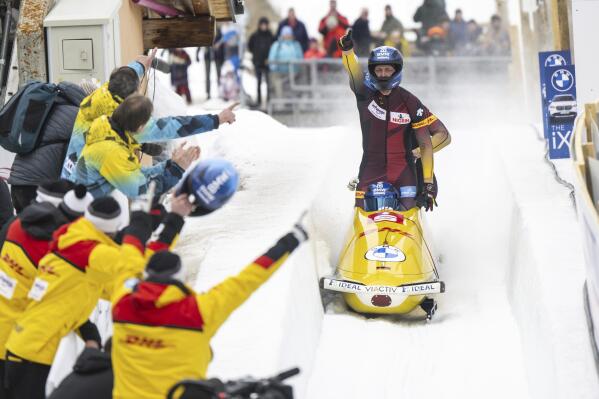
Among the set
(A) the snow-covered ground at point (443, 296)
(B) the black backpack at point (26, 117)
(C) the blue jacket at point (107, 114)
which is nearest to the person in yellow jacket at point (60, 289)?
(A) the snow-covered ground at point (443, 296)

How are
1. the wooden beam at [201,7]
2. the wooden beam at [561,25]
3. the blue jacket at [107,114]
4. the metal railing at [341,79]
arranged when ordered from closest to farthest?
the blue jacket at [107,114], the wooden beam at [201,7], the wooden beam at [561,25], the metal railing at [341,79]

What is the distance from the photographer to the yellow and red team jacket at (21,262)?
6020 mm

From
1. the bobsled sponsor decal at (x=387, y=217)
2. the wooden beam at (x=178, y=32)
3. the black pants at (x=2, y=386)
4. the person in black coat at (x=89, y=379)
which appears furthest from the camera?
the wooden beam at (x=178, y=32)

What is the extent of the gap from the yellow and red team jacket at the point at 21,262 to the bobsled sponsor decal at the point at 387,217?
3.79m

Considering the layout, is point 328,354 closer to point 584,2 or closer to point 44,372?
point 44,372

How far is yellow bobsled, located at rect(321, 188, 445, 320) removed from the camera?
8.79 metres

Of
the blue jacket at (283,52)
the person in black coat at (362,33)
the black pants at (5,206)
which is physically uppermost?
the person in black coat at (362,33)

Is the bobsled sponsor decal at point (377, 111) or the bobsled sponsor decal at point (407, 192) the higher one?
the bobsled sponsor decal at point (377, 111)

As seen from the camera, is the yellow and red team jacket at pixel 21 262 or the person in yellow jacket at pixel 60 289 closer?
the person in yellow jacket at pixel 60 289

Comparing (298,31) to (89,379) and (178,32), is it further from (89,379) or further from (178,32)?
(89,379)

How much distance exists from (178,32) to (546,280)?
5.03 metres

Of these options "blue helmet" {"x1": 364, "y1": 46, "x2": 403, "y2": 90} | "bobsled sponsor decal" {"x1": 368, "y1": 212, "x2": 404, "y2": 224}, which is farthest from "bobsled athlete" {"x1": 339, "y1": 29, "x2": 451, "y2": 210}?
"bobsled sponsor decal" {"x1": 368, "y1": 212, "x2": 404, "y2": 224}

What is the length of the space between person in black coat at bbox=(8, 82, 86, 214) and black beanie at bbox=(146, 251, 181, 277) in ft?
9.50

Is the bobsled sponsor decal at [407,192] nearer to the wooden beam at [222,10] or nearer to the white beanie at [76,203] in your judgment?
the wooden beam at [222,10]
